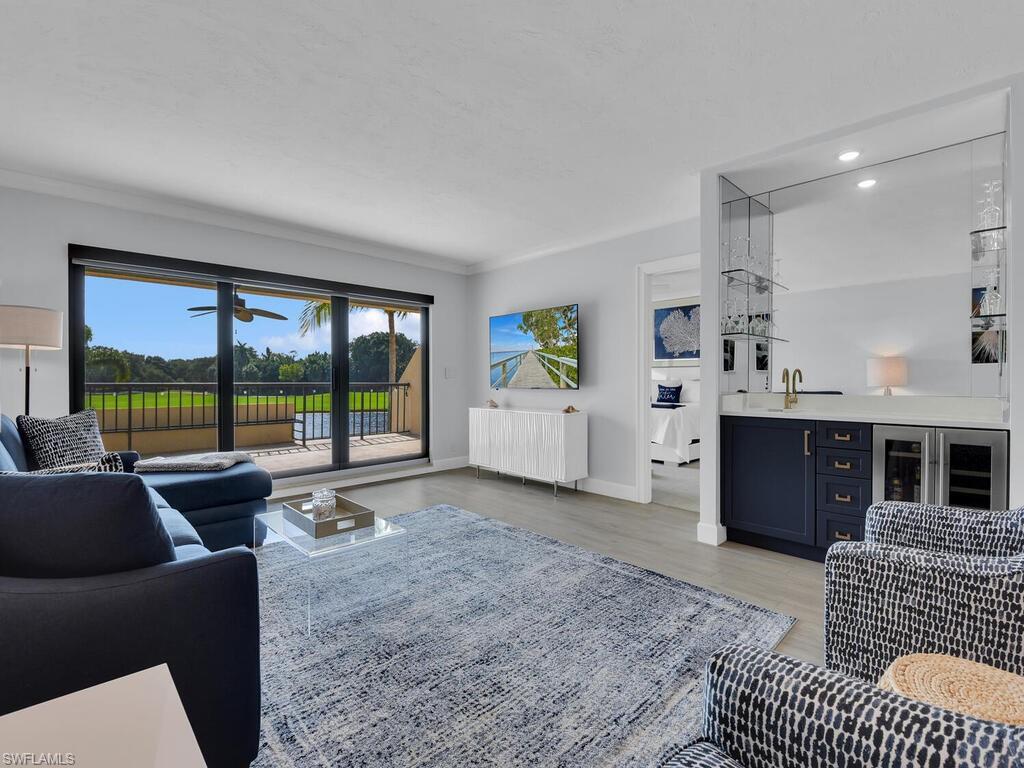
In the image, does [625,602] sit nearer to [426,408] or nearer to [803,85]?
[803,85]

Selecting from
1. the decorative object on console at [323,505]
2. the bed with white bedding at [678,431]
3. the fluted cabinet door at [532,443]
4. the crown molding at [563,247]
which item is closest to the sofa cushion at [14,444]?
the decorative object on console at [323,505]

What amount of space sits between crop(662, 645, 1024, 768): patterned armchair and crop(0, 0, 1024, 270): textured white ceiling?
217 centimetres

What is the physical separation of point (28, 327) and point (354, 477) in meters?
2.86

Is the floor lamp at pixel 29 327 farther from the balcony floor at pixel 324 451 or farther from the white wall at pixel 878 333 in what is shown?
the white wall at pixel 878 333

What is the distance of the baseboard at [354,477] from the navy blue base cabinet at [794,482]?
330 cm

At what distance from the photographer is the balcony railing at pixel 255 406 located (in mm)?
4059

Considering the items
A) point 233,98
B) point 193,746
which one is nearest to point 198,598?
point 193,746

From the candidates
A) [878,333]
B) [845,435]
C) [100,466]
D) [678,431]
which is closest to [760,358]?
[878,333]

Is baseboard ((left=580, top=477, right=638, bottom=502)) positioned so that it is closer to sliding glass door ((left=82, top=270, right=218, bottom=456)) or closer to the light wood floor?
the light wood floor

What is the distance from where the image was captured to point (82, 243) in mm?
3645

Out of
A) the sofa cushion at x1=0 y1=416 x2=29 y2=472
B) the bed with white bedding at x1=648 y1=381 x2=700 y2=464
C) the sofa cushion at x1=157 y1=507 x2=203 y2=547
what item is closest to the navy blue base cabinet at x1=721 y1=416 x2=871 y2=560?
the bed with white bedding at x1=648 y1=381 x2=700 y2=464

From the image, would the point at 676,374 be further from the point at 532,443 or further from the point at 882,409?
the point at 882,409

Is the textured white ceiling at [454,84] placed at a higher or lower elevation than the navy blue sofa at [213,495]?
higher

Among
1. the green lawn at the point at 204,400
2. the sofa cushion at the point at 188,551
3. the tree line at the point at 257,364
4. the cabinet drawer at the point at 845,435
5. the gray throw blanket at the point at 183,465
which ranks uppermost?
the tree line at the point at 257,364
